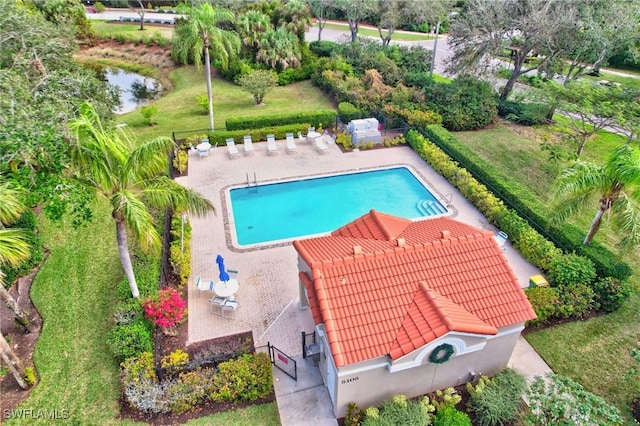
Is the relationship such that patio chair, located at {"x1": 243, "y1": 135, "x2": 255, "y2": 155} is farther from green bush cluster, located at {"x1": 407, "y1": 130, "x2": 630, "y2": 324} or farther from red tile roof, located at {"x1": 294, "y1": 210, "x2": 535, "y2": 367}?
red tile roof, located at {"x1": 294, "y1": 210, "x2": 535, "y2": 367}

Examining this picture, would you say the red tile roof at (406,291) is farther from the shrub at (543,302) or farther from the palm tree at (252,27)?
the palm tree at (252,27)

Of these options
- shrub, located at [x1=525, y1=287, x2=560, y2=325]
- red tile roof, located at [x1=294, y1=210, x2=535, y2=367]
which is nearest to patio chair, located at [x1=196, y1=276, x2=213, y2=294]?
red tile roof, located at [x1=294, y1=210, x2=535, y2=367]

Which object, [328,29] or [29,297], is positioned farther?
[328,29]

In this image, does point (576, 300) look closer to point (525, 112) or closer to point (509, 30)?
point (525, 112)

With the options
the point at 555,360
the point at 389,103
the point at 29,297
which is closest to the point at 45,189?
the point at 29,297

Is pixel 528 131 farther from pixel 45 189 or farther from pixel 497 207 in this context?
pixel 45 189

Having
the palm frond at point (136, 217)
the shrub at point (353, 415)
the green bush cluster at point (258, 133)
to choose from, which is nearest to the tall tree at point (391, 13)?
the green bush cluster at point (258, 133)

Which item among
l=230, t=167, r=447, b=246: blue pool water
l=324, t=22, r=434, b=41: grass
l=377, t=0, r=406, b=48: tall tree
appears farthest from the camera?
l=324, t=22, r=434, b=41: grass
